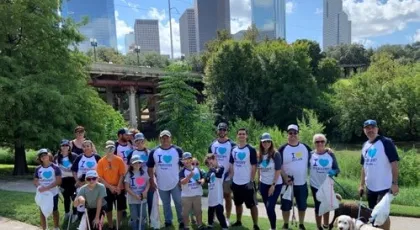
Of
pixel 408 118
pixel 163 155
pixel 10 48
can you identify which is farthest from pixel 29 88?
pixel 408 118

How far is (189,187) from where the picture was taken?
7.60m

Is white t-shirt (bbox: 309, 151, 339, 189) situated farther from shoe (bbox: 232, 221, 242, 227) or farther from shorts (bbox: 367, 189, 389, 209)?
shoe (bbox: 232, 221, 242, 227)

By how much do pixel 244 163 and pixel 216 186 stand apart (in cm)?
66

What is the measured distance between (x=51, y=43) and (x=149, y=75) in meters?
34.1

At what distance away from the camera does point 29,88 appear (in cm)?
1496

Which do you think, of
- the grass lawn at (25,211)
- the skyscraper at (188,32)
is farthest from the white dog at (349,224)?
the skyscraper at (188,32)

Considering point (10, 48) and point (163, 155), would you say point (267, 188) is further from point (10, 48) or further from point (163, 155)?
point (10, 48)

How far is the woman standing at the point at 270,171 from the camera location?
7.25 meters

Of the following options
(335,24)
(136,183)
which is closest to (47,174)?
(136,183)

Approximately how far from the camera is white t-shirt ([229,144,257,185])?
7508 mm

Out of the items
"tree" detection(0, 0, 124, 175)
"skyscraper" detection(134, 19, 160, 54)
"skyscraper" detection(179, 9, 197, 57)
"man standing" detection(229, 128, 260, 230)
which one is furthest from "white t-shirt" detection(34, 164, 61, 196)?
"skyscraper" detection(134, 19, 160, 54)

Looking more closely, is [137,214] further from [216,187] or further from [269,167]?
[269,167]

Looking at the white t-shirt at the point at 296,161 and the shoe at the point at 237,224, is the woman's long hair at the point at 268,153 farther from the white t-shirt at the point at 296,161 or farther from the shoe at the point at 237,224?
the shoe at the point at 237,224

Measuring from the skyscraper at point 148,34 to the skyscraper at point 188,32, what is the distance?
14.0 m
